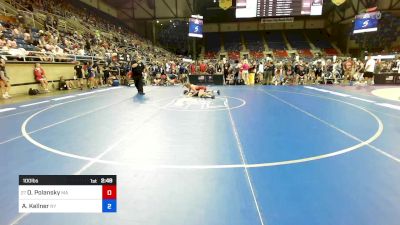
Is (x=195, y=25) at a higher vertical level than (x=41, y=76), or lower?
higher

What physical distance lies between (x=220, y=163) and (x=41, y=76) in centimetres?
1275

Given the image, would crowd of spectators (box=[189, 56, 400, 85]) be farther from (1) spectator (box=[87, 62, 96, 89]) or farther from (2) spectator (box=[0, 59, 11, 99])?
(2) spectator (box=[0, 59, 11, 99])

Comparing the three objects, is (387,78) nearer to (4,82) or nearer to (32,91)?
(32,91)

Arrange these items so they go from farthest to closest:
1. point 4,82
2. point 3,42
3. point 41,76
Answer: point 41,76 < point 3,42 < point 4,82

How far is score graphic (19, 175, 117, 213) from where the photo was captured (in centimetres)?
A: 176

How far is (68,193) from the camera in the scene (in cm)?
178

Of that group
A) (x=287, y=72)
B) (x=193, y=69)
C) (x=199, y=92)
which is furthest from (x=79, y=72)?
(x=287, y=72)

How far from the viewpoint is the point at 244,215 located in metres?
2.47

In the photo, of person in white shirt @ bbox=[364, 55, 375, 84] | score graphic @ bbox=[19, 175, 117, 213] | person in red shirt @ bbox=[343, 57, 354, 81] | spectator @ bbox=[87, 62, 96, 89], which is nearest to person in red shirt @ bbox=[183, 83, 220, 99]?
spectator @ bbox=[87, 62, 96, 89]

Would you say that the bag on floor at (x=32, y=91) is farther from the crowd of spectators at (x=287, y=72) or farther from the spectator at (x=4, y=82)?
the crowd of spectators at (x=287, y=72)

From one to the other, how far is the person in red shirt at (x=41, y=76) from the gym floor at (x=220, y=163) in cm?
686

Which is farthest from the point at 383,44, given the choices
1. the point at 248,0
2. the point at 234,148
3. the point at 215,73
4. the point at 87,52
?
the point at 234,148

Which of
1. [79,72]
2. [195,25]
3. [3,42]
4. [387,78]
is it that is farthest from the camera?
[195,25]

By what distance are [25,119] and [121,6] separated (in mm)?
34166
